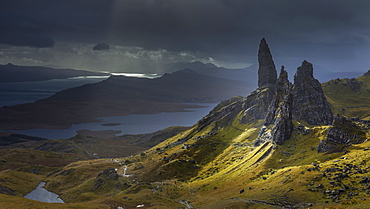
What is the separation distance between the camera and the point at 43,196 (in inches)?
6334

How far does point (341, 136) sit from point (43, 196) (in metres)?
161

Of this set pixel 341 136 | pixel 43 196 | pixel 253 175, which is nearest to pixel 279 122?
pixel 341 136

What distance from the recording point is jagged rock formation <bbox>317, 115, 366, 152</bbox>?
109812mm

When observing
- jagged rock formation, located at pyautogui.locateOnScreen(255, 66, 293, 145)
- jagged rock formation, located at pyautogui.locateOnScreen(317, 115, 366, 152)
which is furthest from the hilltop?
jagged rock formation, located at pyautogui.locateOnScreen(255, 66, 293, 145)

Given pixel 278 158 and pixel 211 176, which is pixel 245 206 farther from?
pixel 211 176

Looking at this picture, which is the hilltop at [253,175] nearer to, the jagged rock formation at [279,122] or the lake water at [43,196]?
the jagged rock formation at [279,122]

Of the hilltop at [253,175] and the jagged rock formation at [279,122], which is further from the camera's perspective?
the jagged rock formation at [279,122]

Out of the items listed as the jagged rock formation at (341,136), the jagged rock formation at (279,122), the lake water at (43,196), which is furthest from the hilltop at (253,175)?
the lake water at (43,196)

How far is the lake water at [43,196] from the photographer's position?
153m

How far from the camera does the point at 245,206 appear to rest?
83.0 meters

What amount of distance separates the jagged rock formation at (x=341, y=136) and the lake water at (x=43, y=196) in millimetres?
138170

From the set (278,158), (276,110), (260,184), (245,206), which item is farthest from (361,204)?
(276,110)

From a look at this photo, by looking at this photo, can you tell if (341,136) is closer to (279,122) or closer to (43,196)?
(279,122)

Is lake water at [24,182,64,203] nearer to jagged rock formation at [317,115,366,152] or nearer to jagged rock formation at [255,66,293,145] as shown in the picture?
jagged rock formation at [255,66,293,145]
